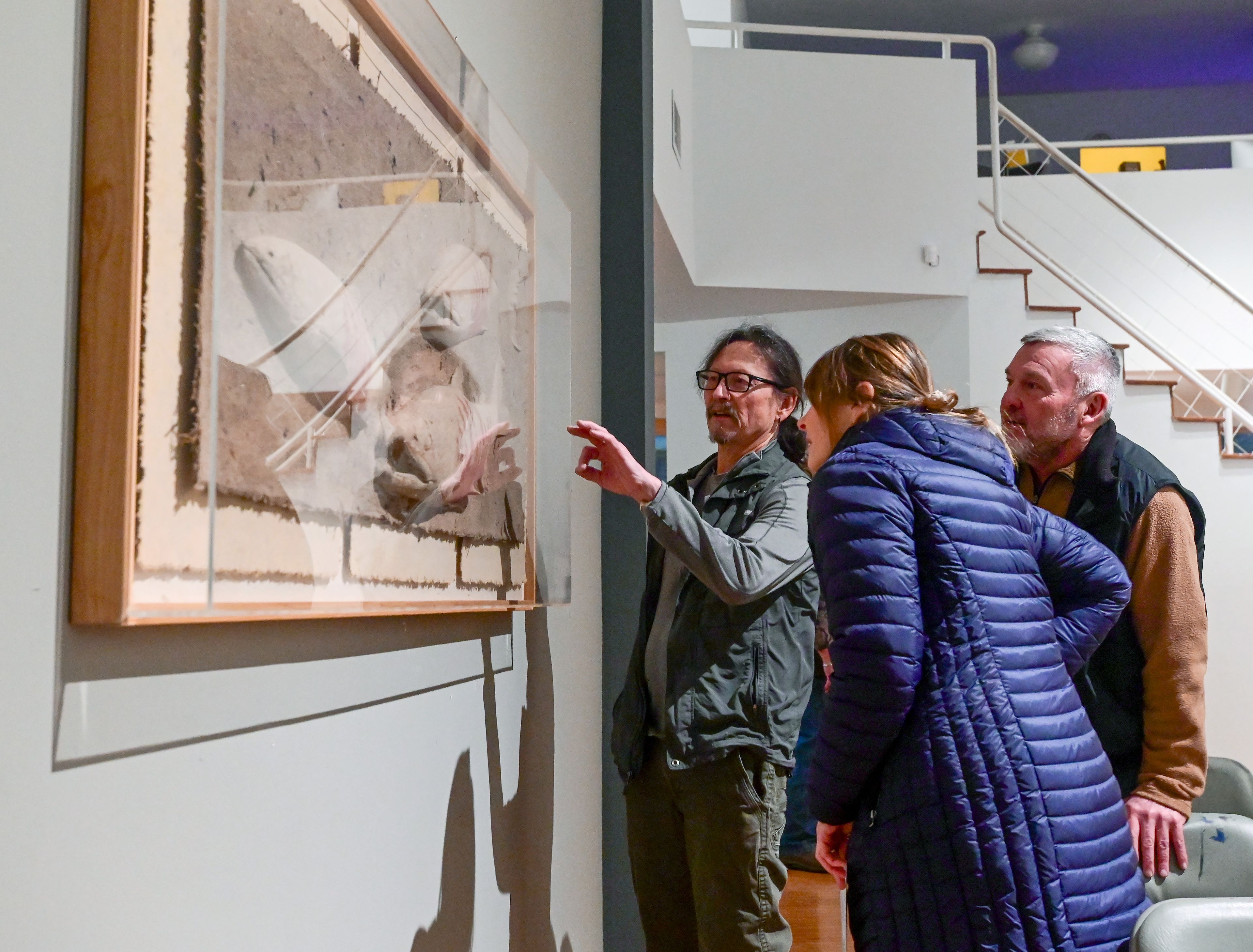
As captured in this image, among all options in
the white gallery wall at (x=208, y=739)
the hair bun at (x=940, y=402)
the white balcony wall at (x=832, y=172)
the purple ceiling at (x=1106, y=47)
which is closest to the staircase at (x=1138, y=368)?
the white balcony wall at (x=832, y=172)

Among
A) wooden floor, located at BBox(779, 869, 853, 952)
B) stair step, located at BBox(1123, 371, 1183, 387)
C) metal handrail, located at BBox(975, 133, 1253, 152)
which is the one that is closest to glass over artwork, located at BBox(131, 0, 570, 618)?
wooden floor, located at BBox(779, 869, 853, 952)

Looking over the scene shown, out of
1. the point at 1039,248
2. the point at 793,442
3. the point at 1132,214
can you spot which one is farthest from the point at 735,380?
the point at 1039,248

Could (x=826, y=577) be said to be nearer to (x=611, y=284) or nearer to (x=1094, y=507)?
(x=1094, y=507)

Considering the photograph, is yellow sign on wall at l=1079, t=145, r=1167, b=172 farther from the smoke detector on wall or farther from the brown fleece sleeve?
the brown fleece sleeve

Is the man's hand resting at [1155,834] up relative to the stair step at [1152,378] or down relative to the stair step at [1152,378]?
down

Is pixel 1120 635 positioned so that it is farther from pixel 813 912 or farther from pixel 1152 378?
pixel 1152 378

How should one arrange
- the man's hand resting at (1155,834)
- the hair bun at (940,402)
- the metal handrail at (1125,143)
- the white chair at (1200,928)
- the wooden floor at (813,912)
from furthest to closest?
1. the metal handrail at (1125,143)
2. the wooden floor at (813,912)
3. the man's hand resting at (1155,834)
4. the hair bun at (940,402)
5. the white chair at (1200,928)

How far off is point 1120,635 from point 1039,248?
19.0 ft

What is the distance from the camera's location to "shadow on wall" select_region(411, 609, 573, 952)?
152cm

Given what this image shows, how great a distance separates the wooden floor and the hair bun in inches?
87.6

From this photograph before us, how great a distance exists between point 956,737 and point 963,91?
19.0 feet

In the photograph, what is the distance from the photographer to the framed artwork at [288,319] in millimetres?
745

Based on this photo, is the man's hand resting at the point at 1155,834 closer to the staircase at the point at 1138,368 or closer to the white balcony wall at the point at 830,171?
the white balcony wall at the point at 830,171

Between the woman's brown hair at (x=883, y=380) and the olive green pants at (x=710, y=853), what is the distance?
2.16ft
